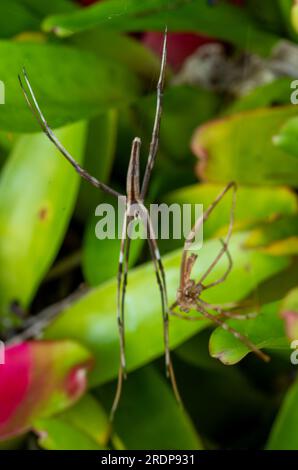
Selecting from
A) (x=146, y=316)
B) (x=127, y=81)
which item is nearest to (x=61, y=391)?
(x=146, y=316)

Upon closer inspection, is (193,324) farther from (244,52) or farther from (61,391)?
(244,52)

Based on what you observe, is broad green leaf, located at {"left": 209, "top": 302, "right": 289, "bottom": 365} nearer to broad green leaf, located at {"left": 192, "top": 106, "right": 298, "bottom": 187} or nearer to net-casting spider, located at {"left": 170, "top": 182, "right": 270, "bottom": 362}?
net-casting spider, located at {"left": 170, "top": 182, "right": 270, "bottom": 362}

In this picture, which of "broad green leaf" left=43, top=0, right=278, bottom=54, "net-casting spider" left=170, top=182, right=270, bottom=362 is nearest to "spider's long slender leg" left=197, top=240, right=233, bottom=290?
"net-casting spider" left=170, top=182, right=270, bottom=362

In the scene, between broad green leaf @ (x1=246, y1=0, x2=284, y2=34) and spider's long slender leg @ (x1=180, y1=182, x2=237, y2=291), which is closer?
spider's long slender leg @ (x1=180, y1=182, x2=237, y2=291)

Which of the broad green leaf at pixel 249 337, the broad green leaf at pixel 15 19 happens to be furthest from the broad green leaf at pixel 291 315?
the broad green leaf at pixel 15 19

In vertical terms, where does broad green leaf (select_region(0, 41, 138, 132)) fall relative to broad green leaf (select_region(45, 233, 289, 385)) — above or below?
above

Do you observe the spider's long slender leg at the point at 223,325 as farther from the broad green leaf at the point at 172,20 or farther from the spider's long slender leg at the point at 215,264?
the broad green leaf at the point at 172,20
